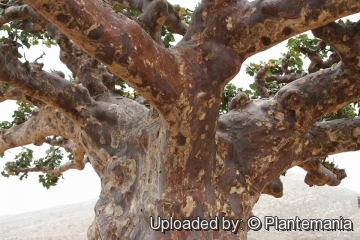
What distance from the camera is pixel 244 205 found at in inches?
128

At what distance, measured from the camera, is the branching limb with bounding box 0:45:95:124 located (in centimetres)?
354

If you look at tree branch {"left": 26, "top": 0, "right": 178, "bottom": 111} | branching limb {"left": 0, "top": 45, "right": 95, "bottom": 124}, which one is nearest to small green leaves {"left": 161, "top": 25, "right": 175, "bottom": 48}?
branching limb {"left": 0, "top": 45, "right": 95, "bottom": 124}

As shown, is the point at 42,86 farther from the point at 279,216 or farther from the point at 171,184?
the point at 279,216

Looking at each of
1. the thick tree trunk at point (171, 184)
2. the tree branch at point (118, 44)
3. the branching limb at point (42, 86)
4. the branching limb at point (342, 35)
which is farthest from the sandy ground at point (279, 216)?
the tree branch at point (118, 44)

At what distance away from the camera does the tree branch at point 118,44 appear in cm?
212

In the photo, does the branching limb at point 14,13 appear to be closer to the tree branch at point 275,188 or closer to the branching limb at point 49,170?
the tree branch at point 275,188

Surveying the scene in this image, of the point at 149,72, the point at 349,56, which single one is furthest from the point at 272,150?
the point at 149,72

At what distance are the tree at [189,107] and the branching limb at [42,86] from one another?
11mm

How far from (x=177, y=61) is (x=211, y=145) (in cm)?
76

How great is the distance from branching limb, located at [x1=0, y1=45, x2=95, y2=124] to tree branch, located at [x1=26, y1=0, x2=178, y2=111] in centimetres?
151

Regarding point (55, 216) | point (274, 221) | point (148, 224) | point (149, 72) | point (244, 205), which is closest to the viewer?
point (149, 72)

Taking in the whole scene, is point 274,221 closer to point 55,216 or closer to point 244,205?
point 244,205

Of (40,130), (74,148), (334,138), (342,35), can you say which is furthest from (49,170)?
(342,35)

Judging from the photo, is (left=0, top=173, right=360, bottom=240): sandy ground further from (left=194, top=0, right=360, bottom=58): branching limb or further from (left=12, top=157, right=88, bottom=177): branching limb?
(left=194, top=0, right=360, bottom=58): branching limb
